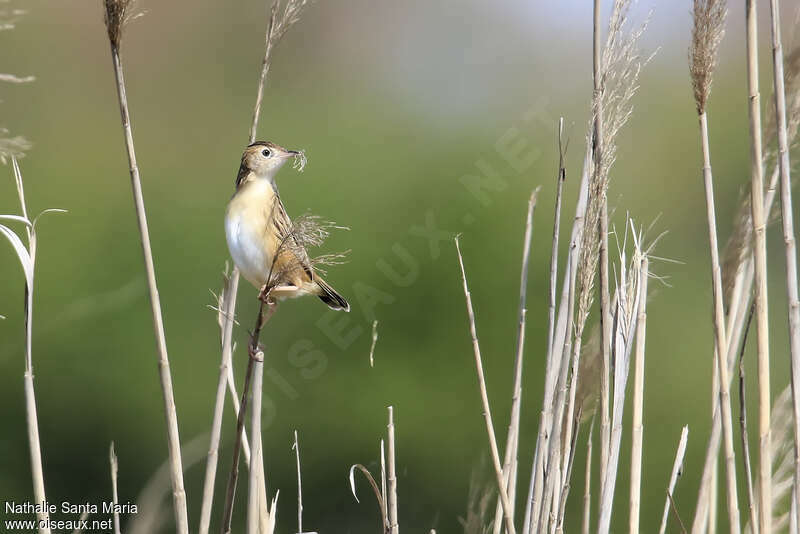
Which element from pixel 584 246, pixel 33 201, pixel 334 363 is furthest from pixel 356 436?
pixel 584 246

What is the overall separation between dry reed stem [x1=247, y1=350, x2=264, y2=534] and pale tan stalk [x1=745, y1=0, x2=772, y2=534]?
1376 mm

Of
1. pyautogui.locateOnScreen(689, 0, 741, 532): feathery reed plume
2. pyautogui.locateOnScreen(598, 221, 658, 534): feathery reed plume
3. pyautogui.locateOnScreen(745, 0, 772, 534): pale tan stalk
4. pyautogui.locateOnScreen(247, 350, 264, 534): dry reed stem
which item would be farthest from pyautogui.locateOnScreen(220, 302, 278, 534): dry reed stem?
pyautogui.locateOnScreen(745, 0, 772, 534): pale tan stalk

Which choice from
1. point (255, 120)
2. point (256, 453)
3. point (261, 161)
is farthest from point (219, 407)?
point (261, 161)

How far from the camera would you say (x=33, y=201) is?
18.3 metres

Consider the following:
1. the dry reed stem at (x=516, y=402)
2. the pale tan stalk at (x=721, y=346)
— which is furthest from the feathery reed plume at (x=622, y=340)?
the dry reed stem at (x=516, y=402)

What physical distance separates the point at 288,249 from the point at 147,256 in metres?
0.40

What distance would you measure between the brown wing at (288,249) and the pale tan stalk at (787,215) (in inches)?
51.4

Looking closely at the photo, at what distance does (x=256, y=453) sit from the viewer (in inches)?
96.5

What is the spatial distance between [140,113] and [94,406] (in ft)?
47.1

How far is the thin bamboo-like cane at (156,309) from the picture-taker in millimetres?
2061

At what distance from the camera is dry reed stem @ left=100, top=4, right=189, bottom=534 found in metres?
1.97

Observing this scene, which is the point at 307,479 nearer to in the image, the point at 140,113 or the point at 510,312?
the point at 510,312

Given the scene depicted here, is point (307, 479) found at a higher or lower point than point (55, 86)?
lower

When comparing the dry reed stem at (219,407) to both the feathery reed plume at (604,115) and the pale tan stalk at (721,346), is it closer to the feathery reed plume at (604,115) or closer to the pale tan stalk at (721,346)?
the feathery reed plume at (604,115)
